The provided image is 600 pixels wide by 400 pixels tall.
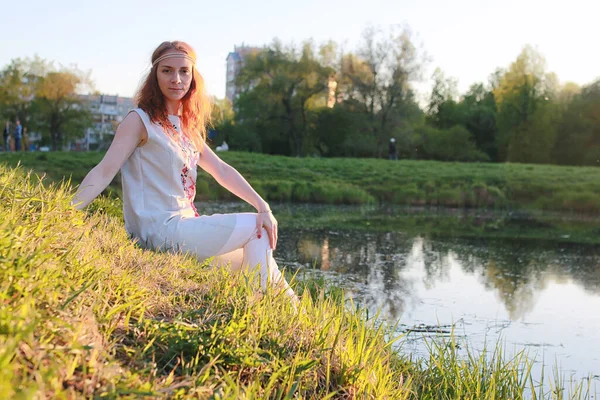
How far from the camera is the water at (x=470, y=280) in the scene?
4.31m

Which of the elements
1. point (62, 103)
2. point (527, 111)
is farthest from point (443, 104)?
point (62, 103)

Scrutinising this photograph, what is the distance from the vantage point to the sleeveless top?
3.37m

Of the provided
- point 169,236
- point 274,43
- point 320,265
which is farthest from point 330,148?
point 169,236

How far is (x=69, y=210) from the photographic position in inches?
109

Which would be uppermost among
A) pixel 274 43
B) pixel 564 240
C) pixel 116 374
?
pixel 274 43

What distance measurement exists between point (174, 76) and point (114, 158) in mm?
538

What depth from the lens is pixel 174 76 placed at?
3486 mm

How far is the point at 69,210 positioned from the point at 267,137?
41.7m

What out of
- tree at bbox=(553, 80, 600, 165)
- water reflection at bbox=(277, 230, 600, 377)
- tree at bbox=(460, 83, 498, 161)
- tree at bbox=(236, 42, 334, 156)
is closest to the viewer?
water reflection at bbox=(277, 230, 600, 377)

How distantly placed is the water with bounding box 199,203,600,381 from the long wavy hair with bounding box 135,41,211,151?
1.14 meters

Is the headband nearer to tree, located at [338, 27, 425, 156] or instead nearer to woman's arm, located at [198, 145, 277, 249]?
woman's arm, located at [198, 145, 277, 249]

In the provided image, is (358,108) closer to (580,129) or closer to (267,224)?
(580,129)

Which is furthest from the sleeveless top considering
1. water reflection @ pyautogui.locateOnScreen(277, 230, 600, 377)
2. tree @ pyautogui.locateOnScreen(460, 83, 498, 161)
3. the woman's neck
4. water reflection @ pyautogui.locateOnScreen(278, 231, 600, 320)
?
tree @ pyautogui.locateOnScreen(460, 83, 498, 161)

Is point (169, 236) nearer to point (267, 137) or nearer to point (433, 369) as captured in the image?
point (433, 369)
